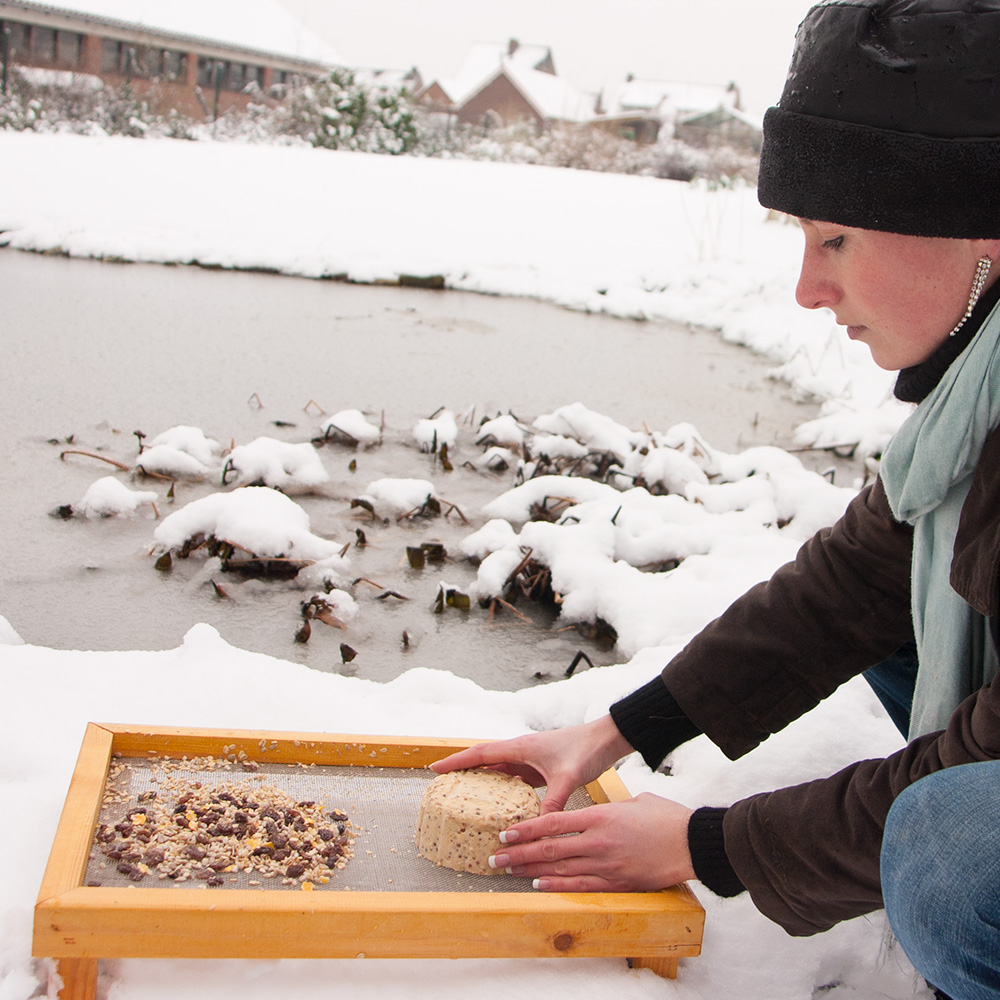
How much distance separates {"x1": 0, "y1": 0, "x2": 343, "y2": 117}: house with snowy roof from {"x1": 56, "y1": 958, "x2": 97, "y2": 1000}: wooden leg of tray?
20250 mm

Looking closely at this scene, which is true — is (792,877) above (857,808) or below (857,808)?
below

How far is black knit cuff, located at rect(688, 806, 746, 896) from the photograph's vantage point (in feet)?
3.98

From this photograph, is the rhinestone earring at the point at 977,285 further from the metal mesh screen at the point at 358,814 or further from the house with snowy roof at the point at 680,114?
the house with snowy roof at the point at 680,114

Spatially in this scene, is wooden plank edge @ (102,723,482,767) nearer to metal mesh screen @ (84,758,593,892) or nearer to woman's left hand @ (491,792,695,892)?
metal mesh screen @ (84,758,593,892)

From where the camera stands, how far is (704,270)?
30.0 feet

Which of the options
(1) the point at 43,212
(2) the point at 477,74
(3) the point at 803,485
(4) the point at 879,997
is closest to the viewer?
(4) the point at 879,997

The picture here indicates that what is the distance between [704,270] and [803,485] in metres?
6.17

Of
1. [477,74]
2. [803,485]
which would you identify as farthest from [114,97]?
[477,74]

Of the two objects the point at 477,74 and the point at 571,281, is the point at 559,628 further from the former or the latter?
the point at 477,74

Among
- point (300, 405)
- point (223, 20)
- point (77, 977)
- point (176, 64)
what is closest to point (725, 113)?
point (223, 20)

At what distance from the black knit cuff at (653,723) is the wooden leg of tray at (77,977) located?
2.40 ft

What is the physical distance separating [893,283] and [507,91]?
3432cm

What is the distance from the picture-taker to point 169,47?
2430cm

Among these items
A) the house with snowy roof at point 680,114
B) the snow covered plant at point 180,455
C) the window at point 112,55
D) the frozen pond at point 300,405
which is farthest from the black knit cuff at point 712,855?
the window at point 112,55
